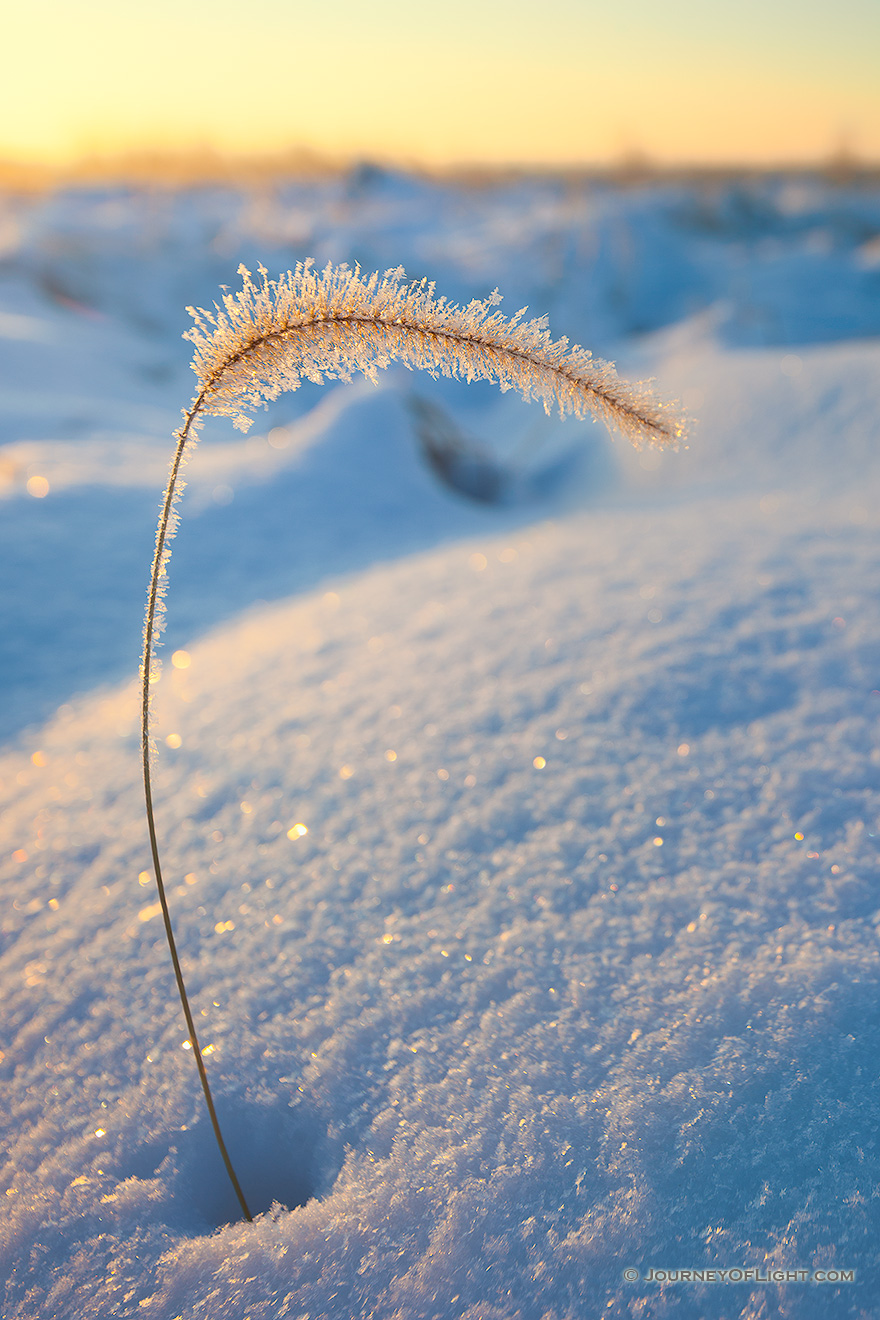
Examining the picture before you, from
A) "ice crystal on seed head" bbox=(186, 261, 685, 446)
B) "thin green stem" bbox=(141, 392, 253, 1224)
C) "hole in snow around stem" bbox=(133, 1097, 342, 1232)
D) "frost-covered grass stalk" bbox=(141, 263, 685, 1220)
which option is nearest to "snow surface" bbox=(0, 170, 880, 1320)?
"hole in snow around stem" bbox=(133, 1097, 342, 1232)

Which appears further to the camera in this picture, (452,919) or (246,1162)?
(452,919)

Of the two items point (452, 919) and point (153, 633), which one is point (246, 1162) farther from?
point (153, 633)

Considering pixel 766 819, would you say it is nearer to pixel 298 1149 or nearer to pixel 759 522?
pixel 298 1149

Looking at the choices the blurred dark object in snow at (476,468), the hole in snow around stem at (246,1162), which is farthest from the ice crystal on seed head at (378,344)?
the blurred dark object in snow at (476,468)

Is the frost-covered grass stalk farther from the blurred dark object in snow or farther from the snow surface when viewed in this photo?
the blurred dark object in snow

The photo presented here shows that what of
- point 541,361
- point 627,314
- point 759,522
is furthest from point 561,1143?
point 627,314

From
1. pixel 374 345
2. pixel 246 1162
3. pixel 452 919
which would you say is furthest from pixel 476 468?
pixel 246 1162
